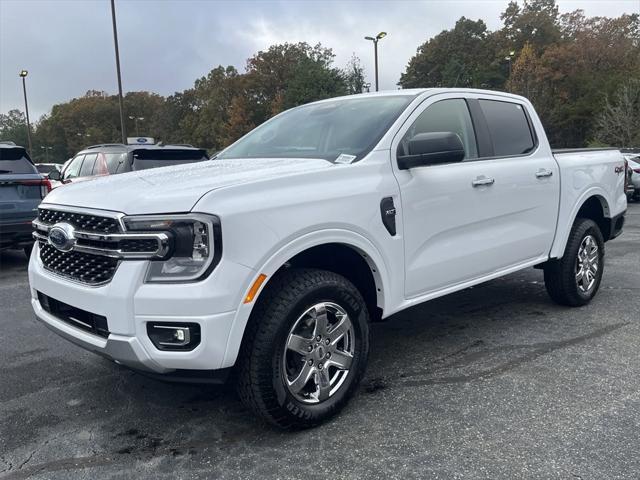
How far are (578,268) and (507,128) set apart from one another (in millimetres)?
1543

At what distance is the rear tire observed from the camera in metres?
5.02

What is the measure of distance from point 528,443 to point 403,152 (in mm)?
1804

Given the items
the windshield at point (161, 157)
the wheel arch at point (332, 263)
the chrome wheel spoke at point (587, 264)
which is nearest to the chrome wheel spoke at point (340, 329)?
the wheel arch at point (332, 263)

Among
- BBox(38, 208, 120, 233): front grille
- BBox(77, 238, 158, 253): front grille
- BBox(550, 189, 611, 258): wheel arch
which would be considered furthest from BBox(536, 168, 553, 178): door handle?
BBox(38, 208, 120, 233): front grille

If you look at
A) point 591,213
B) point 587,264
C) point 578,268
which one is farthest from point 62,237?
point 591,213

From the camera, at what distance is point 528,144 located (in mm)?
4754

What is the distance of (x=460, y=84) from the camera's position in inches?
2069

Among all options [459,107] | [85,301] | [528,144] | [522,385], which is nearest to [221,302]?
[85,301]

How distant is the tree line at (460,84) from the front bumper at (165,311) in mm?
34276

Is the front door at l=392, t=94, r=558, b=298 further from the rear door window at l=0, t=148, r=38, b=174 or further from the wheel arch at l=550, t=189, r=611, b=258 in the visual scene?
the rear door window at l=0, t=148, r=38, b=174

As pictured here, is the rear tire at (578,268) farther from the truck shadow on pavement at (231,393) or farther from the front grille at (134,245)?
the front grille at (134,245)

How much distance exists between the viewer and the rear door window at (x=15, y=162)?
778cm

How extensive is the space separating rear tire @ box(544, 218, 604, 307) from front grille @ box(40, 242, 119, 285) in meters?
3.85

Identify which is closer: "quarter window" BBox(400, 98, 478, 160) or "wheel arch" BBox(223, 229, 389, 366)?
"wheel arch" BBox(223, 229, 389, 366)
